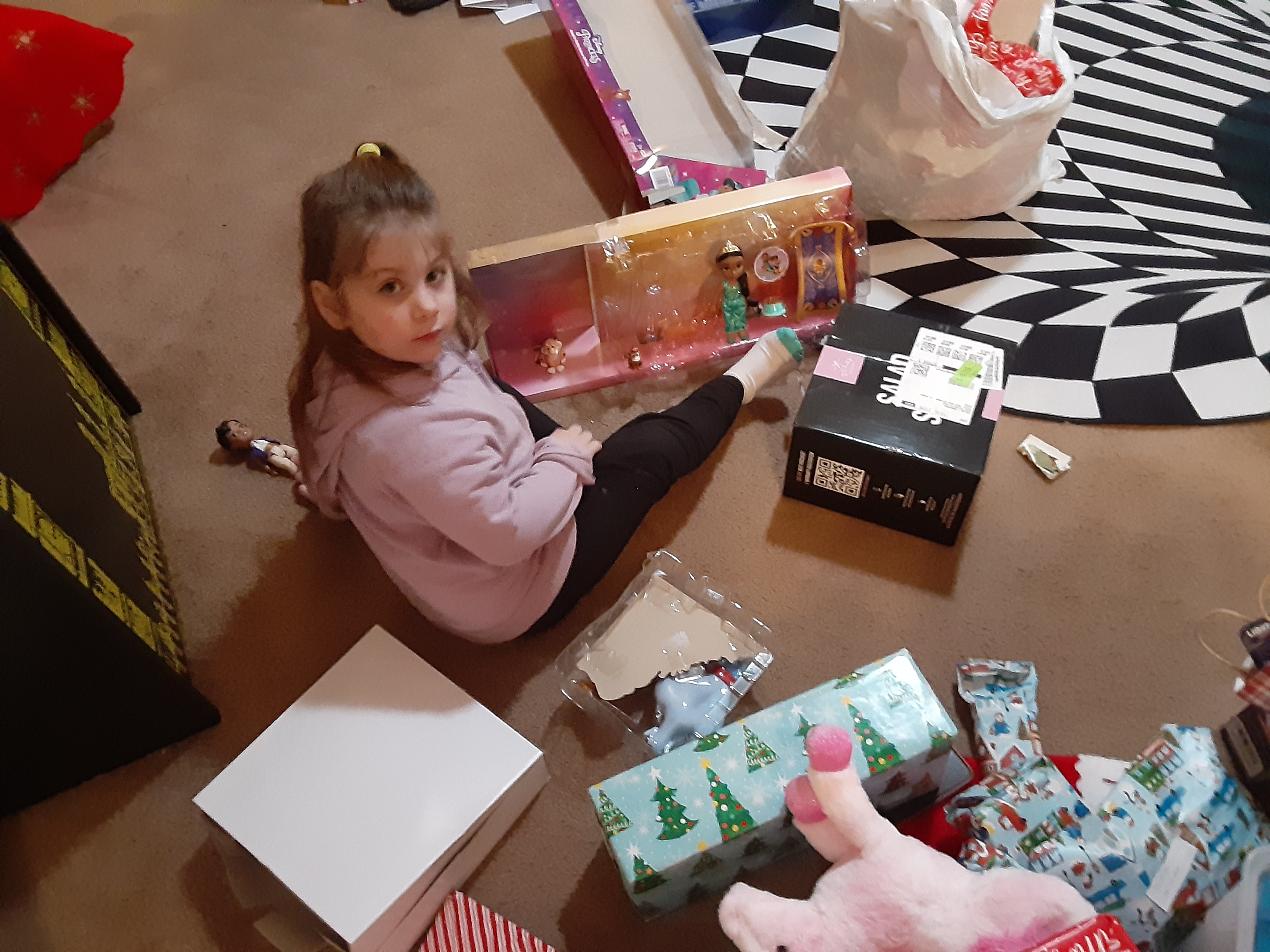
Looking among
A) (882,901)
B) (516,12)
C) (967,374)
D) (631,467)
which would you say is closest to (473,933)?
(882,901)

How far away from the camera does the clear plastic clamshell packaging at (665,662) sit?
1.10m

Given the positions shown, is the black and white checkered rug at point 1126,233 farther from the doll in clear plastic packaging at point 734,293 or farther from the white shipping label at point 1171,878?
the white shipping label at point 1171,878

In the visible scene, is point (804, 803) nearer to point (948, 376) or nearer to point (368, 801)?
point (368, 801)

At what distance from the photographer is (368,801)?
0.98 meters

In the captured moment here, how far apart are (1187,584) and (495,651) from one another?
0.94 metres

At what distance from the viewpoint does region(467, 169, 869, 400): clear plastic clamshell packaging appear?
1.38 m

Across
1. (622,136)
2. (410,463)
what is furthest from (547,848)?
(622,136)

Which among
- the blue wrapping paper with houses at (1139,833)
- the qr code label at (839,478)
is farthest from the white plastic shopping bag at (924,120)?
the blue wrapping paper with houses at (1139,833)

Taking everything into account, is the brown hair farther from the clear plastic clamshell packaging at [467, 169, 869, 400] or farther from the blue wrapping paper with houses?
the blue wrapping paper with houses

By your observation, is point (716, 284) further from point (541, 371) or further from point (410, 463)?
point (410, 463)

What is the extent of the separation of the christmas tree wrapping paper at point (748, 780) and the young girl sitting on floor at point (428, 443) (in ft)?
0.90

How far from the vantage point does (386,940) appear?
3.13 feet

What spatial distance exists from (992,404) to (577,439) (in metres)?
0.53

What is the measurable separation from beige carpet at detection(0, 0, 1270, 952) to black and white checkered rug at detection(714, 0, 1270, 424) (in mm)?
105
